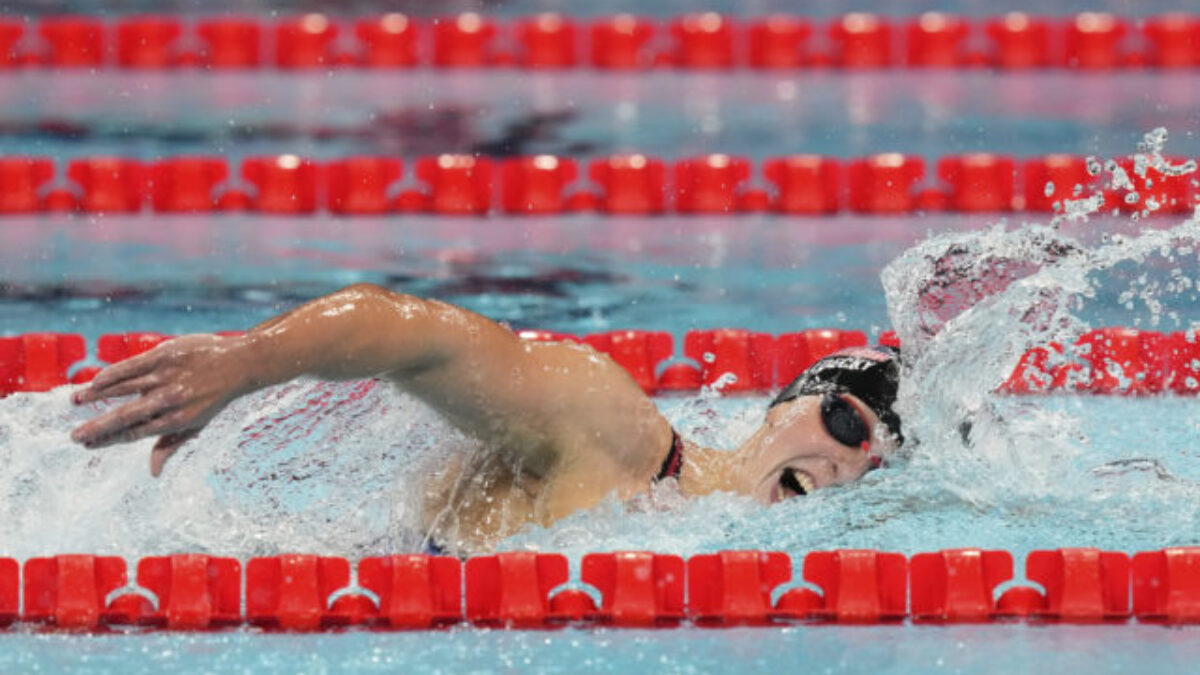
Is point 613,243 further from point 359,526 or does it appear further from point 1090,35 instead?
point 359,526

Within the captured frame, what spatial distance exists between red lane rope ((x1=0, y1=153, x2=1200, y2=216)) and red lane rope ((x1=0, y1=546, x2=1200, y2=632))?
2.15 m

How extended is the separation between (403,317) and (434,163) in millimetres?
2519

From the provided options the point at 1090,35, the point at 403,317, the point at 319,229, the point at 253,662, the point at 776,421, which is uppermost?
the point at 1090,35

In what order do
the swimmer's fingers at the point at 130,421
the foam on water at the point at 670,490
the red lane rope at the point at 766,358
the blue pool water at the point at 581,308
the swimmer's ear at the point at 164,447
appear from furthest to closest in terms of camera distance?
the red lane rope at the point at 766,358
the foam on water at the point at 670,490
the blue pool water at the point at 581,308
the swimmer's ear at the point at 164,447
the swimmer's fingers at the point at 130,421

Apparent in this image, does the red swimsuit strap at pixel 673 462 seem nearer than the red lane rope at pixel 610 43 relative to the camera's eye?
Yes

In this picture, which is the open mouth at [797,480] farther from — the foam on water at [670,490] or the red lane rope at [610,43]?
the red lane rope at [610,43]

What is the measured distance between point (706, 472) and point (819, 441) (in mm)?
177

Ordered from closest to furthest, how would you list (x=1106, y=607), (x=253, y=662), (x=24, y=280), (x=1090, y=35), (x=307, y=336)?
(x=307, y=336)
(x=253, y=662)
(x=1106, y=607)
(x=24, y=280)
(x=1090, y=35)

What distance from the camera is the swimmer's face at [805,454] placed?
2682 mm

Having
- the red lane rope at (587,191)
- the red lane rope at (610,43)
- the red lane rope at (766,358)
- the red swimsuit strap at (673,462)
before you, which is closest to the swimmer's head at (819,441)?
the red swimsuit strap at (673,462)

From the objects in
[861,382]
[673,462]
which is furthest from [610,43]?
[673,462]

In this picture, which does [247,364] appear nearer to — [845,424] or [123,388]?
[123,388]

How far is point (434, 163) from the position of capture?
15.3ft

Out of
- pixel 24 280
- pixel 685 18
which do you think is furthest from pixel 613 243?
pixel 24 280
